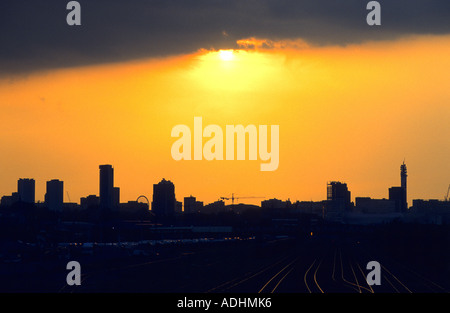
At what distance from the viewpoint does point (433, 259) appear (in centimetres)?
15838
